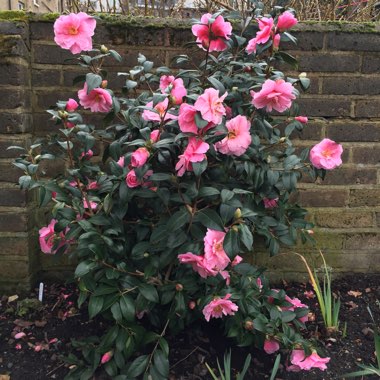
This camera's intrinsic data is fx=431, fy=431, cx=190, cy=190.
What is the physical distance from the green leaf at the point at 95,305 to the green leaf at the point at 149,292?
148mm

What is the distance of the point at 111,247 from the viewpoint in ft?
5.24

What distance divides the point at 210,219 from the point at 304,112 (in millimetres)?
1035

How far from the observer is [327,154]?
1714mm

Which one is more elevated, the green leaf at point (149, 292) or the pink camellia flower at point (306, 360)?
the green leaf at point (149, 292)

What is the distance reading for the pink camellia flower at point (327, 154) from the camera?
1.70m

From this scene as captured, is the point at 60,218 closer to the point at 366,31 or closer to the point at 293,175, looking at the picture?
the point at 293,175

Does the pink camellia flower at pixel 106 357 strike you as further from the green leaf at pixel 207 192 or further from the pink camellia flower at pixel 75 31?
the pink camellia flower at pixel 75 31

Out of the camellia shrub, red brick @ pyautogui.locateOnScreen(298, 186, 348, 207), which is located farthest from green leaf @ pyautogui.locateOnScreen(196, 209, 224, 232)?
red brick @ pyautogui.locateOnScreen(298, 186, 348, 207)

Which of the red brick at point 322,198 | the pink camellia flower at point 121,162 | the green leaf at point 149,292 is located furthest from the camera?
the red brick at point 322,198

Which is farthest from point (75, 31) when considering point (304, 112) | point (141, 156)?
point (304, 112)

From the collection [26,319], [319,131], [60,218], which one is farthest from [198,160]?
[26,319]

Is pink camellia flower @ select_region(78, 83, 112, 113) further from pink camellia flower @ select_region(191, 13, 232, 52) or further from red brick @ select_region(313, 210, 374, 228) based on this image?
red brick @ select_region(313, 210, 374, 228)

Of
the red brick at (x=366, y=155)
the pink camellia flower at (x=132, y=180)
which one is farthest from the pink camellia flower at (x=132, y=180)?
the red brick at (x=366, y=155)

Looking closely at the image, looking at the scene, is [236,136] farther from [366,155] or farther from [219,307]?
[366,155]
